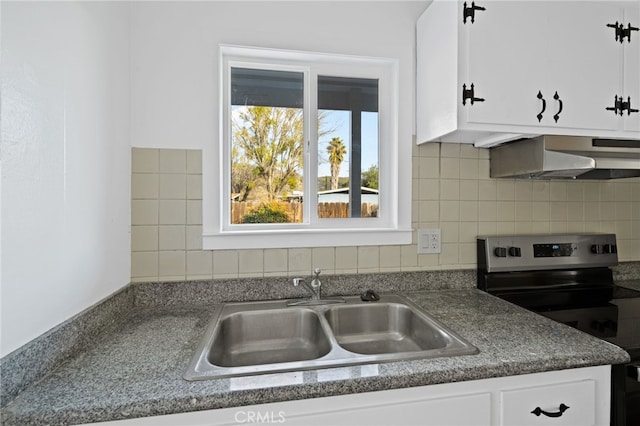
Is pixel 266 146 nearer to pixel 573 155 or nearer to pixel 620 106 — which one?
pixel 573 155

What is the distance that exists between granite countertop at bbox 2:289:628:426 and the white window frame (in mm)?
474

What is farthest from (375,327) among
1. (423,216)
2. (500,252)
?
(500,252)

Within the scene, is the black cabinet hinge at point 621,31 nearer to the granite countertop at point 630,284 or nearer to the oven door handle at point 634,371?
the granite countertop at point 630,284

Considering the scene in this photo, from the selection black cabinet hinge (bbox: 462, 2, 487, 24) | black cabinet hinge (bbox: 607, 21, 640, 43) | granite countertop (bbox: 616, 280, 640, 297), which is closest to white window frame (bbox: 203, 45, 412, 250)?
black cabinet hinge (bbox: 462, 2, 487, 24)

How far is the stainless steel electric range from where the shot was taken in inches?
55.6

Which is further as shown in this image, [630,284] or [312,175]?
[630,284]

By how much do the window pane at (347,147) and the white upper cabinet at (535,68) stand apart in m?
0.36

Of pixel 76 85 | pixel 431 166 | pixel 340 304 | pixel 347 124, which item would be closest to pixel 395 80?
pixel 347 124

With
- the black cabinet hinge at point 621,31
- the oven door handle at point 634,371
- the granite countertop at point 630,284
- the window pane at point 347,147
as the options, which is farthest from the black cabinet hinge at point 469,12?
the granite countertop at point 630,284

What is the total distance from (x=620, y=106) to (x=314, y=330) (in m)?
1.60

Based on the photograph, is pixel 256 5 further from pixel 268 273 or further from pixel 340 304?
pixel 340 304

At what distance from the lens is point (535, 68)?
124cm

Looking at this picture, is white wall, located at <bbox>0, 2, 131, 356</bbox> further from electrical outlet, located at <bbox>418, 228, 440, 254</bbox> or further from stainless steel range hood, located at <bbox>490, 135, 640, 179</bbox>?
stainless steel range hood, located at <bbox>490, 135, 640, 179</bbox>

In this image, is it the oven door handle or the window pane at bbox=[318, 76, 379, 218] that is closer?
the oven door handle
